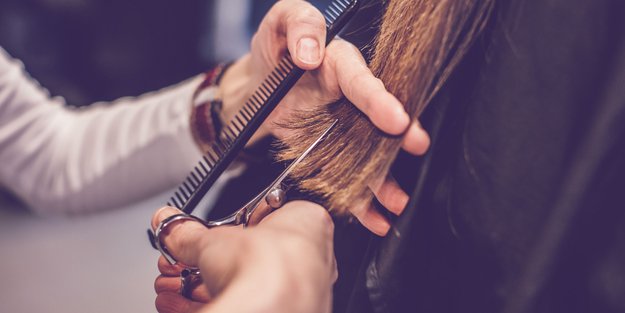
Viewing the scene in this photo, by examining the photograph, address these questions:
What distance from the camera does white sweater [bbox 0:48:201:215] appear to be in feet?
Result: 3.28

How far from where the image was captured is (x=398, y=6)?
1.59 ft

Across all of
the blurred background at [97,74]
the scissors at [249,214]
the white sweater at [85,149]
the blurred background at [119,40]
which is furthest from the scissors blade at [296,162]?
the blurred background at [119,40]

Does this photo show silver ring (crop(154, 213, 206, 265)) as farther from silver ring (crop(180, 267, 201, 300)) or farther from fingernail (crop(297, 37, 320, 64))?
fingernail (crop(297, 37, 320, 64))

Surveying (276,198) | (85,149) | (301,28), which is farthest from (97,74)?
(276,198)

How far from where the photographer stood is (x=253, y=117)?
0.51m

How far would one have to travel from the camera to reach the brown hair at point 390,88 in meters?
0.45

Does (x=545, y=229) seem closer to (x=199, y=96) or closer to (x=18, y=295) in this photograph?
(x=199, y=96)

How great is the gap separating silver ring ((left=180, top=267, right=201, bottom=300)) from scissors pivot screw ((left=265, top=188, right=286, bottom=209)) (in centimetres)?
9

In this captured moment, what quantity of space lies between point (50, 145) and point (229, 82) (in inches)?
20.0

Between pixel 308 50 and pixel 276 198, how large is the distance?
17cm

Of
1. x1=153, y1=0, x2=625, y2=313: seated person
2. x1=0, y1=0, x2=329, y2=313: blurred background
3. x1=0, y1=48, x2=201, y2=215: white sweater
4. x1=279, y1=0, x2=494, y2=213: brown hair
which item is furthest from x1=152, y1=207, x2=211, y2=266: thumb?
x1=0, y1=0, x2=329, y2=313: blurred background

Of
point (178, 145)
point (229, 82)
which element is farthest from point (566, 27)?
point (178, 145)

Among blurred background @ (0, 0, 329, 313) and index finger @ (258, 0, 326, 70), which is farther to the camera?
blurred background @ (0, 0, 329, 313)

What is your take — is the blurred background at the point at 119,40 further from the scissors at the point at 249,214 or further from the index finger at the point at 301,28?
the scissors at the point at 249,214
